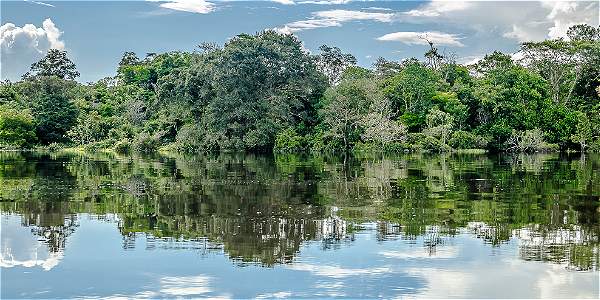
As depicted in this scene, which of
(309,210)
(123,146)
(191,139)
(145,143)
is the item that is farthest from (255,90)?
(309,210)

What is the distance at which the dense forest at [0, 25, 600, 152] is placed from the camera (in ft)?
175

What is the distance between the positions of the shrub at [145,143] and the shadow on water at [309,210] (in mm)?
33668

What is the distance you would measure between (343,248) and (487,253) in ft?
8.30

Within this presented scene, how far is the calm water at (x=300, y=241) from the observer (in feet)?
30.5

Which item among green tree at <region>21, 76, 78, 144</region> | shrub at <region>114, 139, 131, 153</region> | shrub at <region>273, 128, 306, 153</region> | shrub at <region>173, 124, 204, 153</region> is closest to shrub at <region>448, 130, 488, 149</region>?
shrub at <region>273, 128, 306, 153</region>

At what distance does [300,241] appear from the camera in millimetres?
12297

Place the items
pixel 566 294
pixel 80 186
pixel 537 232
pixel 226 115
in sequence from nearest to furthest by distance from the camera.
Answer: pixel 566 294, pixel 537 232, pixel 80 186, pixel 226 115

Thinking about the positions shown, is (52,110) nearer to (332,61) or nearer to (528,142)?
(332,61)

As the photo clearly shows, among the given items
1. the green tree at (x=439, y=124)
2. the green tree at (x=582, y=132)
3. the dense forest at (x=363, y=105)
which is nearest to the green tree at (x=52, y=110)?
the dense forest at (x=363, y=105)

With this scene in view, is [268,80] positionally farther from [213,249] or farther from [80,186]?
[213,249]

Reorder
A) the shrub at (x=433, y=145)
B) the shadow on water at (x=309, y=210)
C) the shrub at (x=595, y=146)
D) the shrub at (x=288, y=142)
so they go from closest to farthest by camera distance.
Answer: the shadow on water at (x=309, y=210)
the shrub at (x=433, y=145)
the shrub at (x=595, y=146)
the shrub at (x=288, y=142)

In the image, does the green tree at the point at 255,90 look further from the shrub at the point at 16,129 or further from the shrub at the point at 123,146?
the shrub at the point at 16,129

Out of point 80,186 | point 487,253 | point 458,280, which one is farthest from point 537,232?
point 80,186

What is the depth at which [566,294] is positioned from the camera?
883cm
